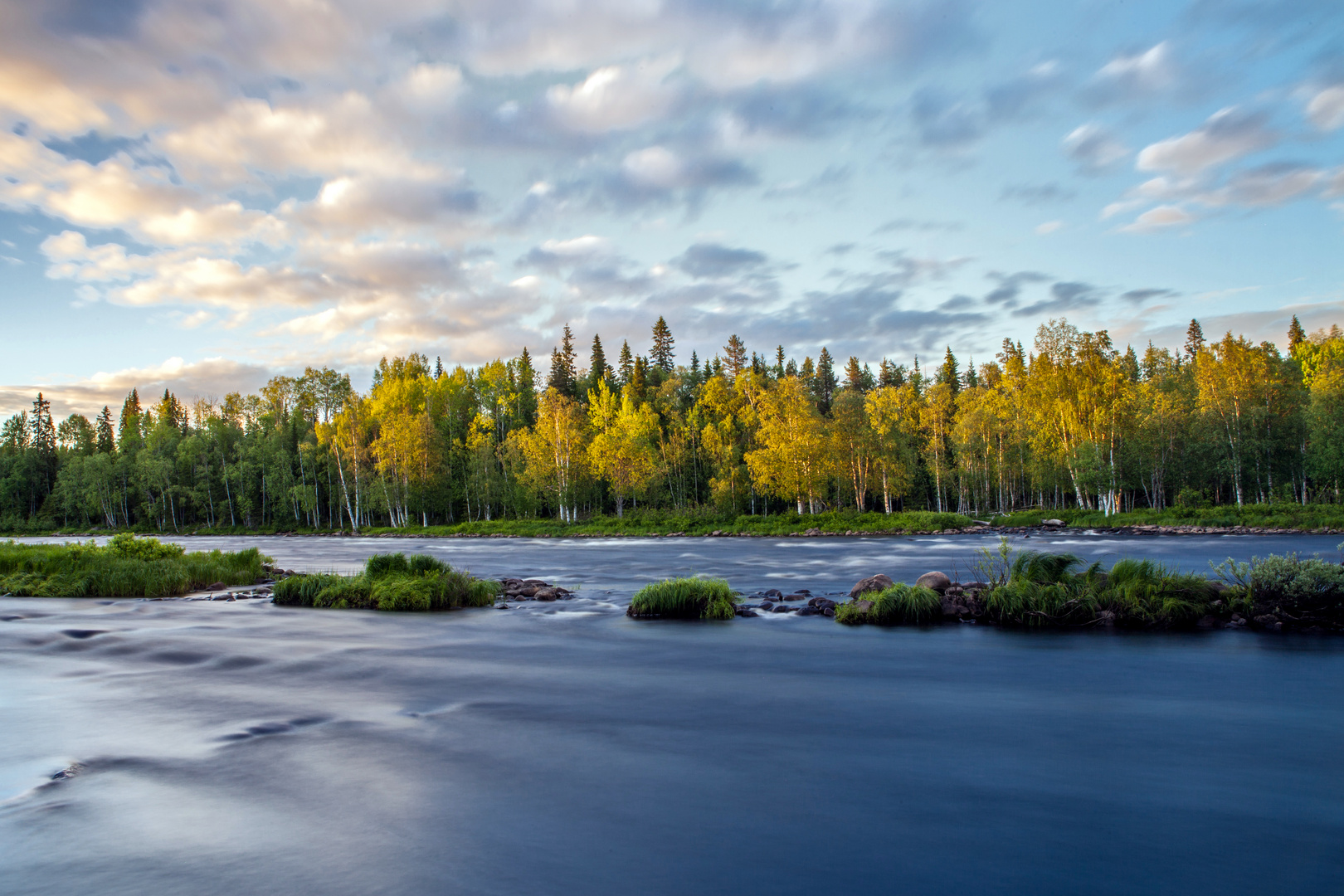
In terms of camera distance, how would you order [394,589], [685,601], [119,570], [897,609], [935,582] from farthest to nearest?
[119,570], [394,589], [685,601], [935,582], [897,609]

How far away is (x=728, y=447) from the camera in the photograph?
200 feet

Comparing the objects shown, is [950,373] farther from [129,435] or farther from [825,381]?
[129,435]

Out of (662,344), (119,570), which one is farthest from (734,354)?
(119,570)

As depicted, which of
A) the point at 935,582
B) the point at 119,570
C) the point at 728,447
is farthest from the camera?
the point at 728,447

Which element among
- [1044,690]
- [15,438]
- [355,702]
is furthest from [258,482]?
[1044,690]

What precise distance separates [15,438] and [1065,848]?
485 ft

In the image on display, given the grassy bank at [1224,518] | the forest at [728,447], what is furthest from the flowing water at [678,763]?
the forest at [728,447]

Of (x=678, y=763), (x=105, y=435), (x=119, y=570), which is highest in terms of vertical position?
Result: (x=105, y=435)

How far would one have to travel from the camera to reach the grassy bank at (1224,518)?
39.0 m

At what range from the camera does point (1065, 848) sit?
5895 millimetres

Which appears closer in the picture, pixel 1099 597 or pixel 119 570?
pixel 1099 597

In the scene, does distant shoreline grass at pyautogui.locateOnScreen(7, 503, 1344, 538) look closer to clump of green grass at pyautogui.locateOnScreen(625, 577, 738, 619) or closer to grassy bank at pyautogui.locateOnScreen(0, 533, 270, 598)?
grassy bank at pyautogui.locateOnScreen(0, 533, 270, 598)

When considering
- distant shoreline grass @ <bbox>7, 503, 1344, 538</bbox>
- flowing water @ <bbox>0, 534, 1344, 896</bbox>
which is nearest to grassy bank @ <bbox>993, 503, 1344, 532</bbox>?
distant shoreline grass @ <bbox>7, 503, 1344, 538</bbox>

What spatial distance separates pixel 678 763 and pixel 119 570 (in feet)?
81.2
